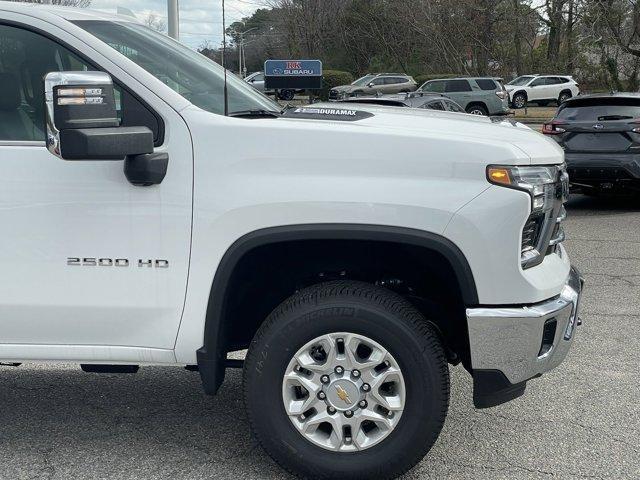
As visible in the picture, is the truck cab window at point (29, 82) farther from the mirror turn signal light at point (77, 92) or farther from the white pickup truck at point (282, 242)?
the mirror turn signal light at point (77, 92)

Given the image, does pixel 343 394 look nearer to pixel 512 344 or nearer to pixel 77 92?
pixel 512 344

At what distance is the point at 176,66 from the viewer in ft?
11.6

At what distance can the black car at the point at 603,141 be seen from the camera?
9773 millimetres

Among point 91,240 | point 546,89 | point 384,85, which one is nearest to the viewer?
point 91,240

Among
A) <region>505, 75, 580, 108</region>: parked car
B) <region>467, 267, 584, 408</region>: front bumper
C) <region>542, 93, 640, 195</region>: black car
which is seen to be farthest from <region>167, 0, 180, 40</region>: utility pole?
<region>505, 75, 580, 108</region>: parked car

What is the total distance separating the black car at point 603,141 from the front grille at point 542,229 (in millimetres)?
7101

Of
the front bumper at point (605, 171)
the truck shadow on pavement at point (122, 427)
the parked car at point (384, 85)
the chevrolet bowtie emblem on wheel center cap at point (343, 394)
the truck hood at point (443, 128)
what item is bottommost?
the truck shadow on pavement at point (122, 427)

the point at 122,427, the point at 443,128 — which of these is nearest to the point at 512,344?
the point at 443,128

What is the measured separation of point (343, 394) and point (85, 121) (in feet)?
4.92

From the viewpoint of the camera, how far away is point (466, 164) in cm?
296

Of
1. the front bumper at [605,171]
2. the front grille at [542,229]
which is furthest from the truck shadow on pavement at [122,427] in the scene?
the front bumper at [605,171]

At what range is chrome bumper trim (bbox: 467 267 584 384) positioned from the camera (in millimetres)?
2998

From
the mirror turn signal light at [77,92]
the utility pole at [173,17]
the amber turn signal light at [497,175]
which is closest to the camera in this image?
the mirror turn signal light at [77,92]

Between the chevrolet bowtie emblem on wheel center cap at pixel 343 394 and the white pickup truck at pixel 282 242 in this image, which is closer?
the white pickup truck at pixel 282 242
